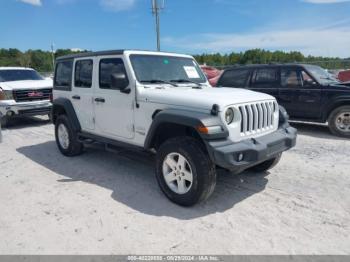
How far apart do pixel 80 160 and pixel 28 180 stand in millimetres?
1093

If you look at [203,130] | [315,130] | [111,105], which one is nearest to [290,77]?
[315,130]

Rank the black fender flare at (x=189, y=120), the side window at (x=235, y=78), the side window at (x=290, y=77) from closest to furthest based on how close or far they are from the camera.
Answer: the black fender flare at (x=189, y=120) → the side window at (x=290, y=77) → the side window at (x=235, y=78)

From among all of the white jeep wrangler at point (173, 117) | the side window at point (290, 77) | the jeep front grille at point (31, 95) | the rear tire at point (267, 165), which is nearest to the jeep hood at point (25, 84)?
the jeep front grille at point (31, 95)

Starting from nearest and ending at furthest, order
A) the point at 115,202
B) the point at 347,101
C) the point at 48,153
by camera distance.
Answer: the point at 115,202 → the point at 48,153 → the point at 347,101

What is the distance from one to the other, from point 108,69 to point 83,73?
843mm

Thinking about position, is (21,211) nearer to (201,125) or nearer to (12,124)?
(201,125)

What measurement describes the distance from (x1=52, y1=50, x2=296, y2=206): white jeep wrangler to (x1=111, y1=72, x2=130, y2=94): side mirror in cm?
1

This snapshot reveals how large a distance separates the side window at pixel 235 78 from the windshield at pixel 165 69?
3.63 meters

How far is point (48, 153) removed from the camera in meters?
6.27

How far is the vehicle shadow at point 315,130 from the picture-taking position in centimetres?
718

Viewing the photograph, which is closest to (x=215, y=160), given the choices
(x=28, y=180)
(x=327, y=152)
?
(x=28, y=180)

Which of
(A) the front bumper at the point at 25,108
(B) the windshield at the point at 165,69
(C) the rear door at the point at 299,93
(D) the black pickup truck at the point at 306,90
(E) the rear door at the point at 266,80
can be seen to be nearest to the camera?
(B) the windshield at the point at 165,69

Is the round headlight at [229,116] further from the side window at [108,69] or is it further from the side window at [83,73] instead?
the side window at [83,73]

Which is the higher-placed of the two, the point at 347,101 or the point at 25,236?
the point at 347,101
